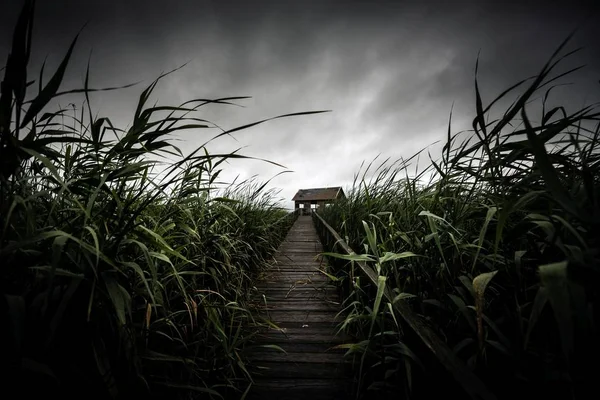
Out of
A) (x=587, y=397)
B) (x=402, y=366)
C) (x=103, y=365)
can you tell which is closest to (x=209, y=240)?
(x=103, y=365)

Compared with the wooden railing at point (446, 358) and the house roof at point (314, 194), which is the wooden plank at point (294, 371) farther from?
the house roof at point (314, 194)

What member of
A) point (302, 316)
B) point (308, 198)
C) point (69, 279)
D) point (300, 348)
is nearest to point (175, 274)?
point (69, 279)

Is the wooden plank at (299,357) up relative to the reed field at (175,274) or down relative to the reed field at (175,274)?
down

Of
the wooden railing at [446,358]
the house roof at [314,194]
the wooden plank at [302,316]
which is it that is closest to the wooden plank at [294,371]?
the wooden plank at [302,316]

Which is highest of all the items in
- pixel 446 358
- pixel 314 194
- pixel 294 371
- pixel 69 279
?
pixel 314 194

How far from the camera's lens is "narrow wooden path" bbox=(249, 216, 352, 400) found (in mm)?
1338

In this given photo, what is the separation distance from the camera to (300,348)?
67.7 inches

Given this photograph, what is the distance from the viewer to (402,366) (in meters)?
0.98

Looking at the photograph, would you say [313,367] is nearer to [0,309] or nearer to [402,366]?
[402,366]

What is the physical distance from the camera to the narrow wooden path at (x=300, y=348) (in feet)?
4.39

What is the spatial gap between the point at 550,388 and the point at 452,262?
523 millimetres

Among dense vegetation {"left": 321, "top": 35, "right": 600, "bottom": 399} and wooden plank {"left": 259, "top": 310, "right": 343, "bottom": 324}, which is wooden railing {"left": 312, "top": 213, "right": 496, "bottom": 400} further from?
wooden plank {"left": 259, "top": 310, "right": 343, "bottom": 324}

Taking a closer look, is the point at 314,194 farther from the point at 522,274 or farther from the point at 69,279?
the point at 69,279

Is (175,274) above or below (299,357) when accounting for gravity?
above
